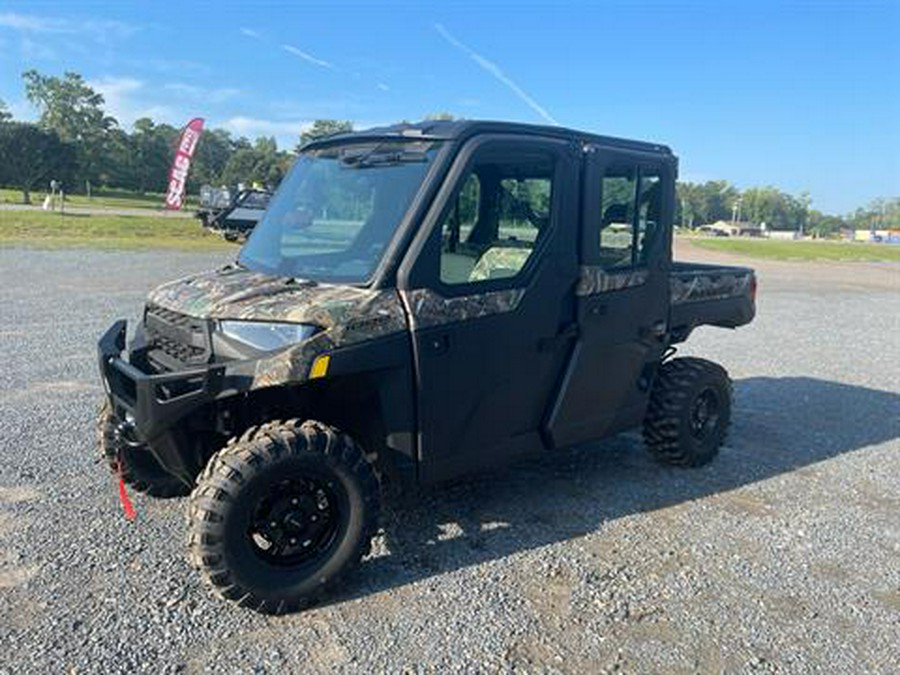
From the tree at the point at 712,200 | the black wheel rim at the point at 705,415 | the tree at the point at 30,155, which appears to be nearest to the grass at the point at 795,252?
the black wheel rim at the point at 705,415

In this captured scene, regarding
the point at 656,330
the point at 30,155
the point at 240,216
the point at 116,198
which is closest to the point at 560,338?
the point at 656,330

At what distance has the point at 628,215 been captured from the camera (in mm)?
4988

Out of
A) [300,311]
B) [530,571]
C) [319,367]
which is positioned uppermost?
[300,311]

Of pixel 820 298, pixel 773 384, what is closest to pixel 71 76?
pixel 820 298

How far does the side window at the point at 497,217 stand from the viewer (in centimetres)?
405

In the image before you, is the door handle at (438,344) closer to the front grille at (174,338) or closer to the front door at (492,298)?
the front door at (492,298)

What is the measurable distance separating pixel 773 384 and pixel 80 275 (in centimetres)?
1357

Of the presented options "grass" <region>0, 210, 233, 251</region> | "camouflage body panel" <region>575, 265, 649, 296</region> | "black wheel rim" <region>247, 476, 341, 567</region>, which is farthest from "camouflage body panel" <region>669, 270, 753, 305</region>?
"grass" <region>0, 210, 233, 251</region>

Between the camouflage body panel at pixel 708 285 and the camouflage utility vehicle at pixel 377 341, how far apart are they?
1.51 feet

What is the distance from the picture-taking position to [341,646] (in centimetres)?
328

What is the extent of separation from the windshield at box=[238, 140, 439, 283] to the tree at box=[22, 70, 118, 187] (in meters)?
80.0

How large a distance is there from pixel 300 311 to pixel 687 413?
3217 mm

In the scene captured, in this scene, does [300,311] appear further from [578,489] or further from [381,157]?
[578,489]

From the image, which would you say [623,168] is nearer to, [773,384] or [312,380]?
[312,380]
